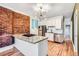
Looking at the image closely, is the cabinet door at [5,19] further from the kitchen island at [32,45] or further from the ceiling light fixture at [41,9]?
the ceiling light fixture at [41,9]

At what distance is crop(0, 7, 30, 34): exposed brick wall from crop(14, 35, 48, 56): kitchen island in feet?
0.50

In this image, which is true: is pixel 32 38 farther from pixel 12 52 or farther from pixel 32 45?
pixel 12 52

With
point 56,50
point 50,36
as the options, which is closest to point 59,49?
point 56,50

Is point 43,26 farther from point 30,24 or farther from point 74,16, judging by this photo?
point 74,16

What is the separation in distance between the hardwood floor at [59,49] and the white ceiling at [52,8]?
0.55m

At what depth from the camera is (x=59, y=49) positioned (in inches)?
60.6

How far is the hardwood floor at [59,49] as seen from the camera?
1.53 meters

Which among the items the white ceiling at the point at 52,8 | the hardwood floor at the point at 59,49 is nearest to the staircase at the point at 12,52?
the hardwood floor at the point at 59,49

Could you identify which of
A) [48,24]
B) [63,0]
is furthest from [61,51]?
[63,0]

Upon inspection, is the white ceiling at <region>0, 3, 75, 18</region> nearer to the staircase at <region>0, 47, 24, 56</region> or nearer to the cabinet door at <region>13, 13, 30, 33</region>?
the cabinet door at <region>13, 13, 30, 33</region>

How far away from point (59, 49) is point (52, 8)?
77 cm

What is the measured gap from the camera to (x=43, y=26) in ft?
5.18

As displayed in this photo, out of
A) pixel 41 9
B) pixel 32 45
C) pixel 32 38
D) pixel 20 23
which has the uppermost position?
pixel 41 9

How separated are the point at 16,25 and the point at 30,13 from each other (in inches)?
13.7
